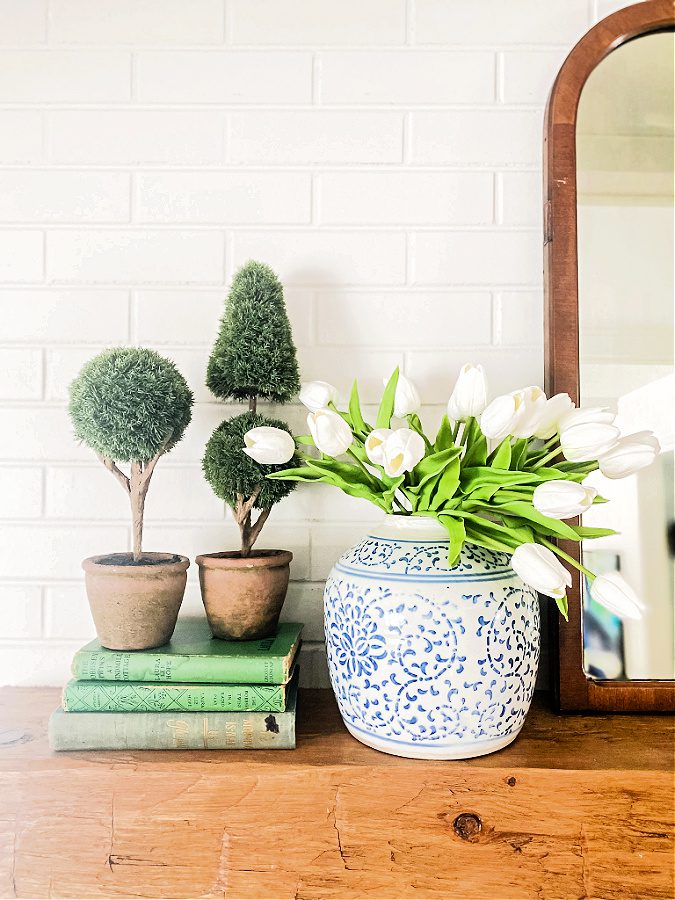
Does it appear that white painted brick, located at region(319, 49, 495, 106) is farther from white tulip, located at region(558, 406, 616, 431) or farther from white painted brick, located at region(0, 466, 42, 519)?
white painted brick, located at region(0, 466, 42, 519)

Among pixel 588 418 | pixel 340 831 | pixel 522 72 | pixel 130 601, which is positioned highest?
pixel 522 72

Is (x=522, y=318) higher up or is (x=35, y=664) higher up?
(x=522, y=318)

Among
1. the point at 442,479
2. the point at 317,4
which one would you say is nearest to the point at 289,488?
the point at 442,479

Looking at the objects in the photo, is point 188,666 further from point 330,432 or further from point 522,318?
point 522,318

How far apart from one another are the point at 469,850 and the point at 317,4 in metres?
1.18

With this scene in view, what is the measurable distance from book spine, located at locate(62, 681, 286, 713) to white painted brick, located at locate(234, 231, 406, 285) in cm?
60

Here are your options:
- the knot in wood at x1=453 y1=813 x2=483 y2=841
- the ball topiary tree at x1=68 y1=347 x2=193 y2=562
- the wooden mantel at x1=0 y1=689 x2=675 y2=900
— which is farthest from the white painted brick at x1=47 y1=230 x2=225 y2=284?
the knot in wood at x1=453 y1=813 x2=483 y2=841

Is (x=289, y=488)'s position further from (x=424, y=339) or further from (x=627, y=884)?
(x=627, y=884)

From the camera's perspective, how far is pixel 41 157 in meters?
1.06

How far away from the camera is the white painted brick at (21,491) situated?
105 cm

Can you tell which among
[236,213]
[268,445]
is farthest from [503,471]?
[236,213]

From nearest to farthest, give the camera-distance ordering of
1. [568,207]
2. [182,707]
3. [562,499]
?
1. [562,499]
2. [182,707]
3. [568,207]

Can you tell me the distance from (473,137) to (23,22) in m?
0.72

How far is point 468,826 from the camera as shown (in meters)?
0.74
